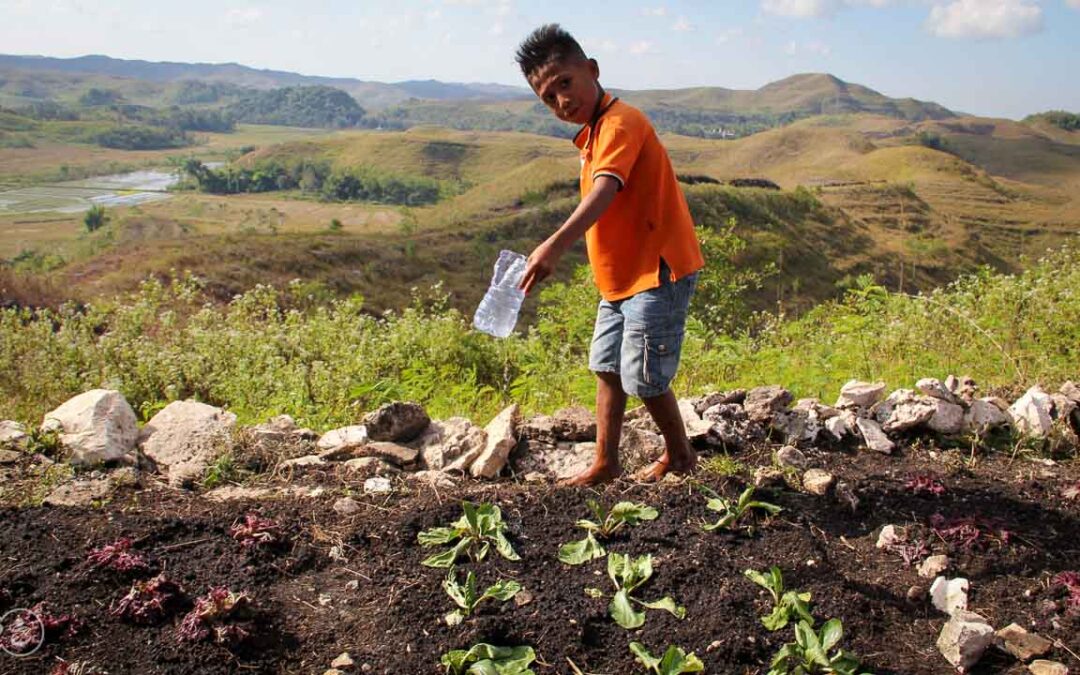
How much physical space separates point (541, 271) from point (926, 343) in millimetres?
3957

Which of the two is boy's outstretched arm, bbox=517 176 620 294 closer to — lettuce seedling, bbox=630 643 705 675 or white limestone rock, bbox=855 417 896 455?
lettuce seedling, bbox=630 643 705 675

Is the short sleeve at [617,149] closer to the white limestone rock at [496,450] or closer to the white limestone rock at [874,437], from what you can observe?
the white limestone rock at [496,450]

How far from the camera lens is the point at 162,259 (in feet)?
122

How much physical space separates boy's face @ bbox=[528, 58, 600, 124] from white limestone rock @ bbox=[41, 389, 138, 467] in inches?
97.7

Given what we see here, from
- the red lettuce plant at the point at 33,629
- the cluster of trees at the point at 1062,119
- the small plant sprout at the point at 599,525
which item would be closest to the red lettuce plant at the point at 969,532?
the small plant sprout at the point at 599,525

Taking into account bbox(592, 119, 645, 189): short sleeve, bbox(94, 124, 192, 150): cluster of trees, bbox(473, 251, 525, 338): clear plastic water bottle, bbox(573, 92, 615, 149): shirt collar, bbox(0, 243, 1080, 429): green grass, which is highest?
bbox(94, 124, 192, 150): cluster of trees

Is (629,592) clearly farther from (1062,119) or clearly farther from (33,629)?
(1062,119)

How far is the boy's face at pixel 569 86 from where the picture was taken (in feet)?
9.30

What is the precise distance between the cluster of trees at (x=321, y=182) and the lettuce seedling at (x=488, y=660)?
91908 millimetres

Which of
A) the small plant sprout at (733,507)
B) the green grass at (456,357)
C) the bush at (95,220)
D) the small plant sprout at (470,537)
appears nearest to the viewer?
the small plant sprout at (470,537)

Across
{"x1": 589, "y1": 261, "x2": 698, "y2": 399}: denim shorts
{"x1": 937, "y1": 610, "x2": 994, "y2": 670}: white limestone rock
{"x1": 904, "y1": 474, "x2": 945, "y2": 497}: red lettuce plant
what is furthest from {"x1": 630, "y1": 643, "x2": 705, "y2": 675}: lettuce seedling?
{"x1": 904, "y1": 474, "x2": 945, "y2": 497}: red lettuce plant

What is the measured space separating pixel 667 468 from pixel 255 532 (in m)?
1.61

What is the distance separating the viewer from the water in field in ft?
294

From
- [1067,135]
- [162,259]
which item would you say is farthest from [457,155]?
[1067,135]
